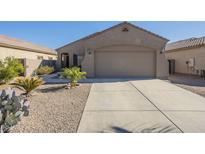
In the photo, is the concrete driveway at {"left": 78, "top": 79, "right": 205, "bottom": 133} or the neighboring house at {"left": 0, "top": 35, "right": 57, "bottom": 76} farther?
the neighboring house at {"left": 0, "top": 35, "right": 57, "bottom": 76}

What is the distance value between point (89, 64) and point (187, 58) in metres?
11.8

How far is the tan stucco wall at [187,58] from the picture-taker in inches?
801

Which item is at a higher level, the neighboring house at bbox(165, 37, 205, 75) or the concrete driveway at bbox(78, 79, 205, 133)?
the neighboring house at bbox(165, 37, 205, 75)

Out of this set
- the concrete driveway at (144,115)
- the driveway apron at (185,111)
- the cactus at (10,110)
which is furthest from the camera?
the driveway apron at (185,111)

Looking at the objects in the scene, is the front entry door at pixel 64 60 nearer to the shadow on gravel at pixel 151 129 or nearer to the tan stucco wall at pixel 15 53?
the tan stucco wall at pixel 15 53

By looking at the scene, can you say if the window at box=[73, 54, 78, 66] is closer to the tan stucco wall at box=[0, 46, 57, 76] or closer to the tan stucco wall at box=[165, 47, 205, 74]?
the tan stucco wall at box=[0, 46, 57, 76]

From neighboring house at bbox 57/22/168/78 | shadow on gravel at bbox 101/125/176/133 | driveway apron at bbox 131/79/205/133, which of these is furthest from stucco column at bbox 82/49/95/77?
shadow on gravel at bbox 101/125/176/133

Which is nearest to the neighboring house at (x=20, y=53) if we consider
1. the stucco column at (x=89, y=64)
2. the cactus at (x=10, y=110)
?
the stucco column at (x=89, y=64)

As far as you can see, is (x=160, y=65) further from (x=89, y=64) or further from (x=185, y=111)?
(x=185, y=111)

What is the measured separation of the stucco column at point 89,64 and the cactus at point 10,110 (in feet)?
42.3

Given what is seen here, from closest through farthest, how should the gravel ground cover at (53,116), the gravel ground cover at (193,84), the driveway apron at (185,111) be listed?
the gravel ground cover at (53,116), the driveway apron at (185,111), the gravel ground cover at (193,84)

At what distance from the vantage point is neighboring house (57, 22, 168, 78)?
18.0 m

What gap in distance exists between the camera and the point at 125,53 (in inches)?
719
